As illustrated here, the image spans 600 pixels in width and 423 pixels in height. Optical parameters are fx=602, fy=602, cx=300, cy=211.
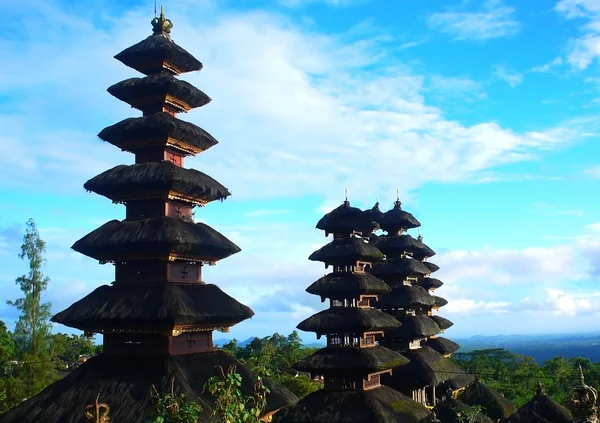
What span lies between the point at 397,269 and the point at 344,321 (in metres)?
12.1

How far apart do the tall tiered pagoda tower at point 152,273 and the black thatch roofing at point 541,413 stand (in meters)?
10.5

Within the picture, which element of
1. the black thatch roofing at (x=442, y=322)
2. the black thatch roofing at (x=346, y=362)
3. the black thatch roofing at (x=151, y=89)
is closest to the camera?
the black thatch roofing at (x=151, y=89)

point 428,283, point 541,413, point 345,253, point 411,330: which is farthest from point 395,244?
point 541,413

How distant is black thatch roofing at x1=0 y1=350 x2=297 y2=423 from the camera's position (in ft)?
62.6

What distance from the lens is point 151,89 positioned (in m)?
23.9

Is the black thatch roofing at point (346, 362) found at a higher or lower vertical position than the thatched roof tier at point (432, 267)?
lower

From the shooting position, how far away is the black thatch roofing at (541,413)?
25.2 m

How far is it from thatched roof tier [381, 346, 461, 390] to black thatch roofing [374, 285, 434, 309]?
3040 mm


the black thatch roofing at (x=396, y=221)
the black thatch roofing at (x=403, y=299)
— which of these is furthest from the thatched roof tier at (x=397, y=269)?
the black thatch roofing at (x=396, y=221)

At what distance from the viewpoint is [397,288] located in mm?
40375

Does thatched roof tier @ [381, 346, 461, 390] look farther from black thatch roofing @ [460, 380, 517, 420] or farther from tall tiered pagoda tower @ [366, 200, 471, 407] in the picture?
black thatch roofing @ [460, 380, 517, 420]

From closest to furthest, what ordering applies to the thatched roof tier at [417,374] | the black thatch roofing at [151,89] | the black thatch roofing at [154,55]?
the black thatch roofing at [151,89]
the black thatch roofing at [154,55]
the thatched roof tier at [417,374]

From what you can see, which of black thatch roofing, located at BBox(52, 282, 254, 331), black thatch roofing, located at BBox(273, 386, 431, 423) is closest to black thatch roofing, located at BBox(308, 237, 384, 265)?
black thatch roofing, located at BBox(273, 386, 431, 423)

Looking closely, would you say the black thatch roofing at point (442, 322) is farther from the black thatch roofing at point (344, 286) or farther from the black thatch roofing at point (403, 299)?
the black thatch roofing at point (344, 286)
